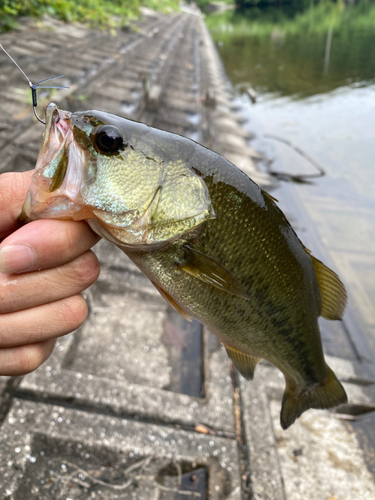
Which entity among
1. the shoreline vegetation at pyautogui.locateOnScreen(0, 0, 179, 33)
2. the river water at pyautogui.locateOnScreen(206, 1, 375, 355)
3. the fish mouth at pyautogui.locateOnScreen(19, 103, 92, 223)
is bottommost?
the river water at pyautogui.locateOnScreen(206, 1, 375, 355)

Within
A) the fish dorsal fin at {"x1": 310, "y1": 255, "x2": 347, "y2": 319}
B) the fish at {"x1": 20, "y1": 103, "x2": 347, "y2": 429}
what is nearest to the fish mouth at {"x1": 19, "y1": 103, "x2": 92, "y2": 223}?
the fish at {"x1": 20, "y1": 103, "x2": 347, "y2": 429}

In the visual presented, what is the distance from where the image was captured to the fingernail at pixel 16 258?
49.9 inches

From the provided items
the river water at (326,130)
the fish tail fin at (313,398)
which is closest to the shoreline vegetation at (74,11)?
the river water at (326,130)

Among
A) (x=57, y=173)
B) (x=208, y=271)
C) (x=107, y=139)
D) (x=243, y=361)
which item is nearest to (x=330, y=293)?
(x=243, y=361)

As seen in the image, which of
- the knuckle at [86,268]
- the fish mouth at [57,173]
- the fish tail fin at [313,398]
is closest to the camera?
the fish mouth at [57,173]

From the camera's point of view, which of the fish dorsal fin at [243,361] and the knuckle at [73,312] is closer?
the knuckle at [73,312]

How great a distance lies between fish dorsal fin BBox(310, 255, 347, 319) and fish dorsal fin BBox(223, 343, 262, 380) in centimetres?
49

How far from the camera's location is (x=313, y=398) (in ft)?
6.92

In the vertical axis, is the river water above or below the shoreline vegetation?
below

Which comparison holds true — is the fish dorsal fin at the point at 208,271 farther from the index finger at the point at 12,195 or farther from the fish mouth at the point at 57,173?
the index finger at the point at 12,195

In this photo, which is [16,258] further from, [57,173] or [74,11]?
[74,11]

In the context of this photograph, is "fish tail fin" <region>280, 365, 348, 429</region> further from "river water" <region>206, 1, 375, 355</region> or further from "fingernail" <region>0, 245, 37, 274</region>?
"river water" <region>206, 1, 375, 355</region>

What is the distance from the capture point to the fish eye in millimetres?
1364

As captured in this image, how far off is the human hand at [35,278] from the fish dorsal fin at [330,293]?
1212 millimetres
